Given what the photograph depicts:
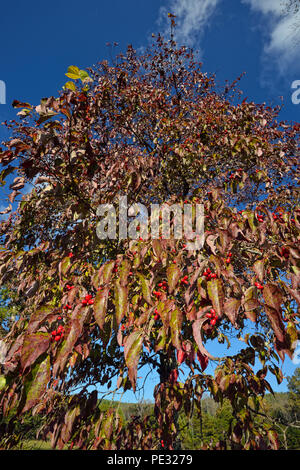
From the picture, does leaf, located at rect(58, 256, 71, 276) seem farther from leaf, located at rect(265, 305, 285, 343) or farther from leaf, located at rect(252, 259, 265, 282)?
leaf, located at rect(265, 305, 285, 343)

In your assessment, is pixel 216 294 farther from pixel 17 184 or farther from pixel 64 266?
pixel 17 184

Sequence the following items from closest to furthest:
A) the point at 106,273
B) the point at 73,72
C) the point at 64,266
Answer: the point at 106,273 < the point at 73,72 < the point at 64,266

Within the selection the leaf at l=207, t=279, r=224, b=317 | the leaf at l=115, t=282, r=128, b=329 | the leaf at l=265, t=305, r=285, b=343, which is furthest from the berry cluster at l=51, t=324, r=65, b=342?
the leaf at l=265, t=305, r=285, b=343

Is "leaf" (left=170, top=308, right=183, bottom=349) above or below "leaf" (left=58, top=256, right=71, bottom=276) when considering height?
below

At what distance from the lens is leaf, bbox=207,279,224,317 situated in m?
1.22

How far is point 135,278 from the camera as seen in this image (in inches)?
71.2

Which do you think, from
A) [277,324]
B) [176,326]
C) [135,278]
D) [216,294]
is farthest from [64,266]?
[277,324]

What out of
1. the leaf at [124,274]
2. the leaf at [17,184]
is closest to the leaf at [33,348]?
the leaf at [124,274]

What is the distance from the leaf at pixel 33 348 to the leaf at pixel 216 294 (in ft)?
2.58

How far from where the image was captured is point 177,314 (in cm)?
125

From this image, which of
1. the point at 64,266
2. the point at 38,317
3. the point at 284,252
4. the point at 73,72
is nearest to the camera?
the point at 38,317

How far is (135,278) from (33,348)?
0.87m
